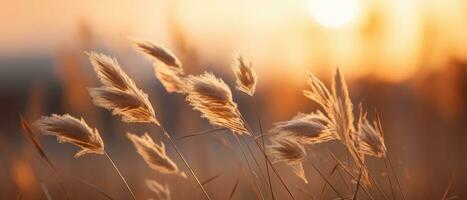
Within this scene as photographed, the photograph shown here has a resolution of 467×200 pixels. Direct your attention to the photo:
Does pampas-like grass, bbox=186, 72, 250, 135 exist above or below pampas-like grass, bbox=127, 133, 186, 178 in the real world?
above

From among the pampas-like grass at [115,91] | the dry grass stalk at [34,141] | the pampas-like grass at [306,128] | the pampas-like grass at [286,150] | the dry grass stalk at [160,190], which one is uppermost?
the pampas-like grass at [115,91]

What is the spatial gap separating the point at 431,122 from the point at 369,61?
0.34m

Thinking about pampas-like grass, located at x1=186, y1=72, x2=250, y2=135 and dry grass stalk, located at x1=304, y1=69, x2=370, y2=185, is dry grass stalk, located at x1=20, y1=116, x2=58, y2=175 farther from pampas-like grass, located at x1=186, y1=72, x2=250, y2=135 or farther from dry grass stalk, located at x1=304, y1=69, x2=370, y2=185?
dry grass stalk, located at x1=304, y1=69, x2=370, y2=185

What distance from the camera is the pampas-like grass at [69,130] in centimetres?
132

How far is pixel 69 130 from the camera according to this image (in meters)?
1.34

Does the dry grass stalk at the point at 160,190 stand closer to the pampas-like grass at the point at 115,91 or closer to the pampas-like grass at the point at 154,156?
the pampas-like grass at the point at 154,156

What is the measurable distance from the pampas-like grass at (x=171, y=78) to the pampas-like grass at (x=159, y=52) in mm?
28

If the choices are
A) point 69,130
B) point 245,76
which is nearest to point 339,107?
point 245,76

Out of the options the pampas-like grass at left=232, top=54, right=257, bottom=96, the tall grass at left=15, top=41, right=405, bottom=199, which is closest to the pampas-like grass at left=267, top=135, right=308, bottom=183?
the tall grass at left=15, top=41, right=405, bottom=199

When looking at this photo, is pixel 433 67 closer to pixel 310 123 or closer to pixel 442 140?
pixel 442 140

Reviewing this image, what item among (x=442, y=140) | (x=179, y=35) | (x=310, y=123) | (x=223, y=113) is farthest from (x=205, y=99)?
(x=442, y=140)

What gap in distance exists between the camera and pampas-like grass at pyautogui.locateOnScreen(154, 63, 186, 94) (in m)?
1.54

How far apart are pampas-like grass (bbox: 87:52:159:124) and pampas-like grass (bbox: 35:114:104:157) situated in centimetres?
5

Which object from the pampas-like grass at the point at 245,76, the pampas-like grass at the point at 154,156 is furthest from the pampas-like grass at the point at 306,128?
the pampas-like grass at the point at 154,156
